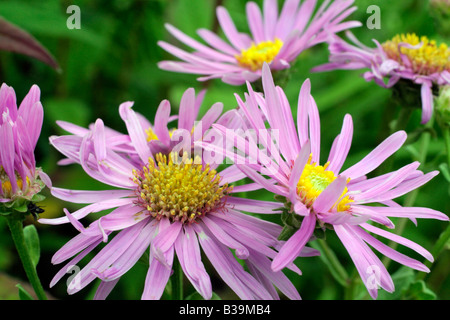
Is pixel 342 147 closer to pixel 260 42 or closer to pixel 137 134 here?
pixel 137 134

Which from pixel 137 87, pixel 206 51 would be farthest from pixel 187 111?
pixel 137 87

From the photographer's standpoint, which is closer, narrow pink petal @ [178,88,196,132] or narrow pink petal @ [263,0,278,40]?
narrow pink petal @ [178,88,196,132]

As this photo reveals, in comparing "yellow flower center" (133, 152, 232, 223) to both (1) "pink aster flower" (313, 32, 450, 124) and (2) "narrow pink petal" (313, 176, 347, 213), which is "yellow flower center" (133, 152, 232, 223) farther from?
(1) "pink aster flower" (313, 32, 450, 124)

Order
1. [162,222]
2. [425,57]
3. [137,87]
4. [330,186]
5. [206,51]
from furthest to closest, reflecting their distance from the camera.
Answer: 1. [137,87]
2. [206,51]
3. [425,57]
4. [162,222]
5. [330,186]

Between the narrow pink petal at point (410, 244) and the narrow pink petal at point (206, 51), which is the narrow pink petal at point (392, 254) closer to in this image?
the narrow pink petal at point (410, 244)

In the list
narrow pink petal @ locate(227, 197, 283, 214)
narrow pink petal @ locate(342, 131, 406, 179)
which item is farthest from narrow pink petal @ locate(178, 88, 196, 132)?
narrow pink petal @ locate(342, 131, 406, 179)
